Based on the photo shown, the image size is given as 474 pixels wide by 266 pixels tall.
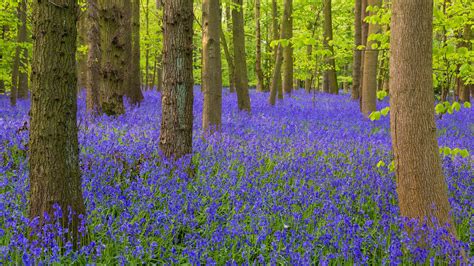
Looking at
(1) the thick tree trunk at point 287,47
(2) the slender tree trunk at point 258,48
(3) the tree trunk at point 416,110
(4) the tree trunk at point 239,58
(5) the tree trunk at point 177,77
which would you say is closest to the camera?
(3) the tree trunk at point 416,110

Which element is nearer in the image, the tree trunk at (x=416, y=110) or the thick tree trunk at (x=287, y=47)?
the tree trunk at (x=416, y=110)

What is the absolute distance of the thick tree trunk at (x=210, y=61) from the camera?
8250 mm

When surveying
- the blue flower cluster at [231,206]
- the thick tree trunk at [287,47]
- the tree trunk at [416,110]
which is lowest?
the blue flower cluster at [231,206]

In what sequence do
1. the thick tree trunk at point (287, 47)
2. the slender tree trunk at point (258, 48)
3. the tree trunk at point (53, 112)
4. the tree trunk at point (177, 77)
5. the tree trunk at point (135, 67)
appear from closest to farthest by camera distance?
1. the tree trunk at point (53, 112)
2. the tree trunk at point (177, 77)
3. the tree trunk at point (135, 67)
4. the thick tree trunk at point (287, 47)
5. the slender tree trunk at point (258, 48)

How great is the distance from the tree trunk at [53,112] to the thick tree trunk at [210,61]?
16.6ft

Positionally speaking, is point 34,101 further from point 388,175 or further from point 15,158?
point 388,175

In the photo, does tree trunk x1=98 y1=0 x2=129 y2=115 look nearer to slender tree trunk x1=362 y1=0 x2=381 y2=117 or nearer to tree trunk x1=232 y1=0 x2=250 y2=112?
tree trunk x1=232 y1=0 x2=250 y2=112

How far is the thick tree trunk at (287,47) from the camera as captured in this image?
46.8 ft

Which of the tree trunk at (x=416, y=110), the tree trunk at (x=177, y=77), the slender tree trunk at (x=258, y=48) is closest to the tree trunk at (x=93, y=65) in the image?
the tree trunk at (x=177, y=77)

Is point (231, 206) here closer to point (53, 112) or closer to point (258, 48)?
point (53, 112)

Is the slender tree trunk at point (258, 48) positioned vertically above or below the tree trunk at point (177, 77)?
above

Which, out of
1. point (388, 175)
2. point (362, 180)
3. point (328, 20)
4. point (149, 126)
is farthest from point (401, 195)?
point (328, 20)

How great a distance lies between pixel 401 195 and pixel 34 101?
3.38 metres

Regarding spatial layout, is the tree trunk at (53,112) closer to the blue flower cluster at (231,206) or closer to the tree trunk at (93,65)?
the blue flower cluster at (231,206)
